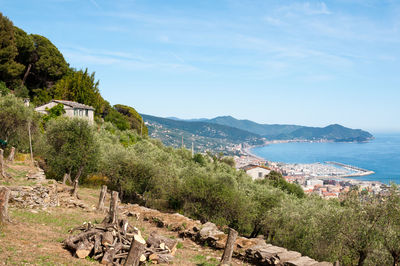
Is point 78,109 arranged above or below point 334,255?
above

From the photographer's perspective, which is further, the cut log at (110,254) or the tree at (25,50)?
the tree at (25,50)

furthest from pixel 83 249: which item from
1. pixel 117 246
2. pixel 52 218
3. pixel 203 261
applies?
pixel 52 218

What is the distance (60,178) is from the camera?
3306 cm

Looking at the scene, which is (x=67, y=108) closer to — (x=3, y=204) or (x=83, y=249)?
(x=3, y=204)

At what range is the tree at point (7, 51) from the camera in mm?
54744

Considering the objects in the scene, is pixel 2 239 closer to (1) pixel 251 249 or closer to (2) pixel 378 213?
(1) pixel 251 249

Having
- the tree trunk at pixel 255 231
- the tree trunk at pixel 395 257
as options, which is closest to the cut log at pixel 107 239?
the tree trunk at pixel 395 257

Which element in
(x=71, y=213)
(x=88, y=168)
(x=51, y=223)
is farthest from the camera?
(x=88, y=168)

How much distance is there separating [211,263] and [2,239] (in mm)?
9065

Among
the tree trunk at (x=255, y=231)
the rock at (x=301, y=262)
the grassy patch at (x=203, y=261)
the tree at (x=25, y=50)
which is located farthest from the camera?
the tree at (x=25, y=50)

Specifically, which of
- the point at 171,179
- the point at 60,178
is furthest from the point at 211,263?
the point at 60,178

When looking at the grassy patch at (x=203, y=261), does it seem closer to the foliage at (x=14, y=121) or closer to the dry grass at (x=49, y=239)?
the dry grass at (x=49, y=239)

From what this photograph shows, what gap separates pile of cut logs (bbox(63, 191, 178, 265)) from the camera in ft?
35.3

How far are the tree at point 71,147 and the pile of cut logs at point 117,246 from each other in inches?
684
